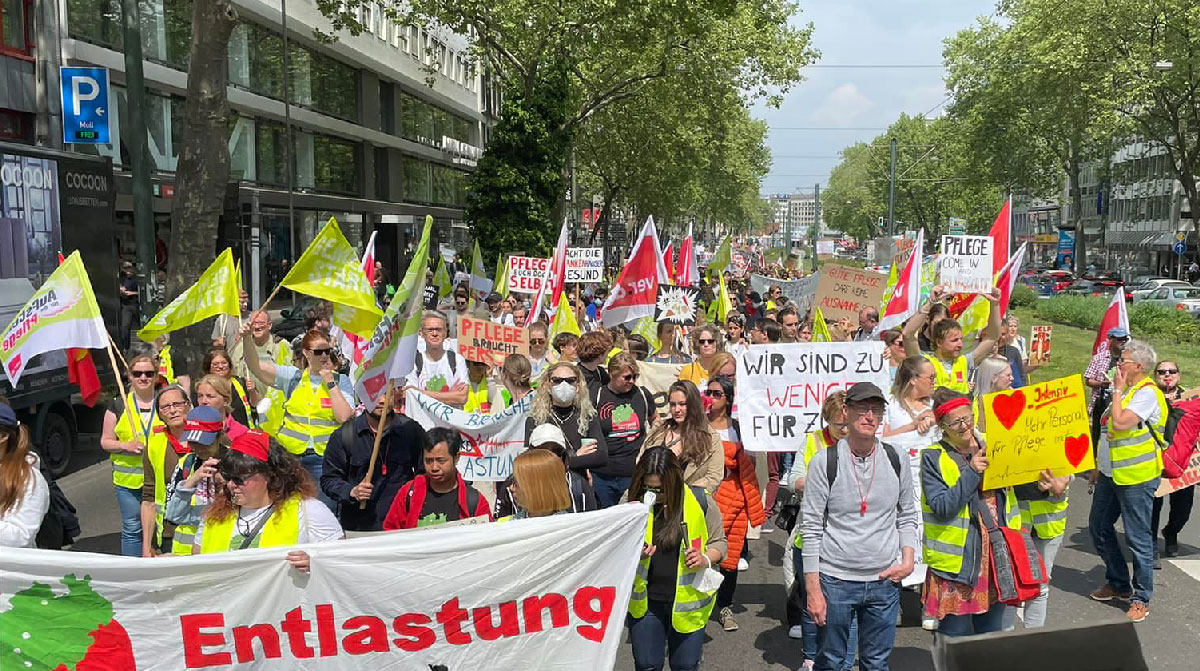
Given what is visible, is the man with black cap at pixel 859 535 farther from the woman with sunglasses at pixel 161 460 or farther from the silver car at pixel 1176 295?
the silver car at pixel 1176 295

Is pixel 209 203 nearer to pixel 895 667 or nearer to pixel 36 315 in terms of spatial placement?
pixel 36 315

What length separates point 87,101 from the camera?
18.1 m

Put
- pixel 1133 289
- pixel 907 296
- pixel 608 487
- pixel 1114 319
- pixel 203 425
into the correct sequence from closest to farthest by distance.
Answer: pixel 203 425
pixel 608 487
pixel 1114 319
pixel 907 296
pixel 1133 289

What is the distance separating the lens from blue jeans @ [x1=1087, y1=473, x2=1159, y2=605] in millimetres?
6512

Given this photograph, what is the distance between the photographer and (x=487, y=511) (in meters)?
4.96

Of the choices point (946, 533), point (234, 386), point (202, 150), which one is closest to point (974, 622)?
point (946, 533)

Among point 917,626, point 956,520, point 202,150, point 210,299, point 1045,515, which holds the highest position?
point 202,150

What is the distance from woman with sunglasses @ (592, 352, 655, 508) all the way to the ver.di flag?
10.3 feet

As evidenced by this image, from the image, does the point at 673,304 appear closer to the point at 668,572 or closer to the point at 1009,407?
the point at 1009,407

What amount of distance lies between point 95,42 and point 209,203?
12.7m

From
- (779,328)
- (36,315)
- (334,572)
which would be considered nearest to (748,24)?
(779,328)

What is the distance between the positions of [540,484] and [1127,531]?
166 inches

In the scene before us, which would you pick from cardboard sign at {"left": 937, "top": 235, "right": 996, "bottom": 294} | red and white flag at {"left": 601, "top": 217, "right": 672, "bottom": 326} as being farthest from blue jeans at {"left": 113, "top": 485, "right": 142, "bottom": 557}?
cardboard sign at {"left": 937, "top": 235, "right": 996, "bottom": 294}

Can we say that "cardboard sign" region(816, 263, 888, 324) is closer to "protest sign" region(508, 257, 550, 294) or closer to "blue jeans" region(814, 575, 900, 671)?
"protest sign" region(508, 257, 550, 294)
